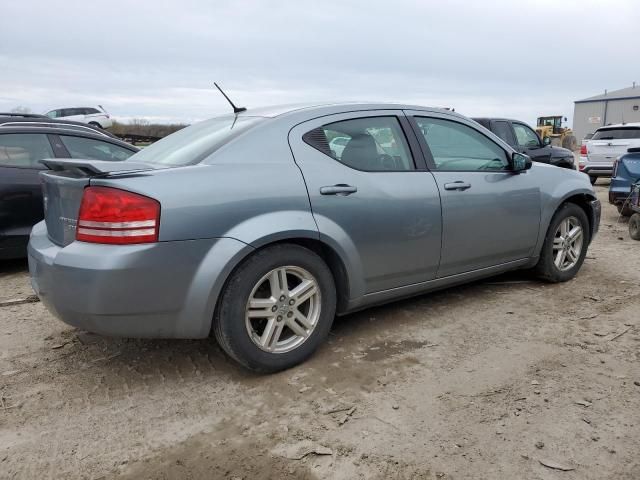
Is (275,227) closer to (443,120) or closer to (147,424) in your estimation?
(147,424)

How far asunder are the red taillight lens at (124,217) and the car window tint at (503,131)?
31.2 ft

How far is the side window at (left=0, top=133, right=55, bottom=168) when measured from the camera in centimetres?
518

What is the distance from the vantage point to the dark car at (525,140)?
35.3 feet

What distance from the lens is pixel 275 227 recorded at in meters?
2.88

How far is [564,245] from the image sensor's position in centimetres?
467

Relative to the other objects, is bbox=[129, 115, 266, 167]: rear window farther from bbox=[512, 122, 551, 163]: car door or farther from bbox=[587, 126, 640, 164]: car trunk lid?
bbox=[587, 126, 640, 164]: car trunk lid

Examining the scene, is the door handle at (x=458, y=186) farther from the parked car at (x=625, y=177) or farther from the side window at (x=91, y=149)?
the parked car at (x=625, y=177)

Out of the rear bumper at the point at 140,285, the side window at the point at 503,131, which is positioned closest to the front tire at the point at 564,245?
the rear bumper at the point at 140,285

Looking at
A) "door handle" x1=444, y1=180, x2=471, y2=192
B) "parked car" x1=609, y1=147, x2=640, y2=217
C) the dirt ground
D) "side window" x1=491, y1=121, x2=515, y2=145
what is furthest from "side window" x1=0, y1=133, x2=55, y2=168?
"side window" x1=491, y1=121, x2=515, y2=145

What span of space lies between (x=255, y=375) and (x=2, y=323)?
2.16 metres

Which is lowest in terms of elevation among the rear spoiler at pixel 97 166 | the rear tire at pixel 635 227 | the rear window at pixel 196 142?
the rear tire at pixel 635 227

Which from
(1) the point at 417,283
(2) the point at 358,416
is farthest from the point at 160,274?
(1) the point at 417,283

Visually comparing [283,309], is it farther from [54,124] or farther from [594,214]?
[54,124]

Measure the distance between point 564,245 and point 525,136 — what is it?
747 cm
